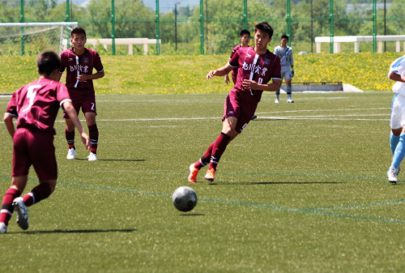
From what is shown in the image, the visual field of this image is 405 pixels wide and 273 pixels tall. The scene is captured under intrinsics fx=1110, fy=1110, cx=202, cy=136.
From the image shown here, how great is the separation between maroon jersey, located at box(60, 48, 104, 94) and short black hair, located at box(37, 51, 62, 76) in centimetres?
800

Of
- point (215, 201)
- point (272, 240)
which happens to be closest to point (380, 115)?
point (215, 201)

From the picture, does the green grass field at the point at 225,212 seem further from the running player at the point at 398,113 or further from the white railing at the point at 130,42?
the white railing at the point at 130,42

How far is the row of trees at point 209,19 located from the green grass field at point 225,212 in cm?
5053

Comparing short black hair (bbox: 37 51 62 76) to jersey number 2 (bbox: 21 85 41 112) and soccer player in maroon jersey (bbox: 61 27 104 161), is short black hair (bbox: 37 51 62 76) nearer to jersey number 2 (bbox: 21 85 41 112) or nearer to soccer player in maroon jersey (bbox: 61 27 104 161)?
jersey number 2 (bbox: 21 85 41 112)

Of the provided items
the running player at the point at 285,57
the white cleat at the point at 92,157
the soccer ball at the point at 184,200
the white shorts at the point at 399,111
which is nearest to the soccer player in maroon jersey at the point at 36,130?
the soccer ball at the point at 184,200

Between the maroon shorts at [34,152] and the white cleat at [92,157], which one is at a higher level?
the maroon shorts at [34,152]

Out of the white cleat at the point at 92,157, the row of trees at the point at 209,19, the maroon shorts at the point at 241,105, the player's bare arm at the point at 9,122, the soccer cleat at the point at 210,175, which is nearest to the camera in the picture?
the player's bare arm at the point at 9,122

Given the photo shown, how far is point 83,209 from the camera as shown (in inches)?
479

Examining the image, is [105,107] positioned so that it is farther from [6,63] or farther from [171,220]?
[171,220]

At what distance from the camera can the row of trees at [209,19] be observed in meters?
85.8

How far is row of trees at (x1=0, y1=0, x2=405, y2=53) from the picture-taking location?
3376 inches

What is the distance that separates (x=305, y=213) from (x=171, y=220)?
1.49 metres

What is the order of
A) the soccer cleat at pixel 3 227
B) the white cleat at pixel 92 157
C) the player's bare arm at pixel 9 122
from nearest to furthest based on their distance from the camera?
the soccer cleat at pixel 3 227 < the player's bare arm at pixel 9 122 < the white cleat at pixel 92 157

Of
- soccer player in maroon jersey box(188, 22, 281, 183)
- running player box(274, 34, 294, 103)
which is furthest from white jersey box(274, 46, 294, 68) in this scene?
soccer player in maroon jersey box(188, 22, 281, 183)
